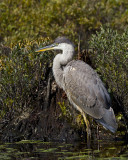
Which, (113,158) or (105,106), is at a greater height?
(105,106)

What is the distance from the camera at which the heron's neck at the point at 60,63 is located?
7.69 meters

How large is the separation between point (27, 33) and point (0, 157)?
6387mm

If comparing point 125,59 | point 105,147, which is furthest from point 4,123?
point 125,59

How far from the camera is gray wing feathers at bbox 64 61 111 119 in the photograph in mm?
7012

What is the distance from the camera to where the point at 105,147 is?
264 inches

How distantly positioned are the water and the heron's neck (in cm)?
143

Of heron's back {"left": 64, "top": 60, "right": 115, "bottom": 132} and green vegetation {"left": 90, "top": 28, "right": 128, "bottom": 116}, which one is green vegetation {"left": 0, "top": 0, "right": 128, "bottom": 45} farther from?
heron's back {"left": 64, "top": 60, "right": 115, "bottom": 132}

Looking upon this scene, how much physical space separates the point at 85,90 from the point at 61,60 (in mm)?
957

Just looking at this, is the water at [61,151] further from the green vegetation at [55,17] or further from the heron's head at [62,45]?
the green vegetation at [55,17]

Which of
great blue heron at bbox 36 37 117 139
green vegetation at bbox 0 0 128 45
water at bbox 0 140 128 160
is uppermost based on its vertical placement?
green vegetation at bbox 0 0 128 45

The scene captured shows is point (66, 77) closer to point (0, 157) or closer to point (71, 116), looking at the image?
point (71, 116)

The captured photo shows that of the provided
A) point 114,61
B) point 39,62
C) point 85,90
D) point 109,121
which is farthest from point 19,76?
point 109,121

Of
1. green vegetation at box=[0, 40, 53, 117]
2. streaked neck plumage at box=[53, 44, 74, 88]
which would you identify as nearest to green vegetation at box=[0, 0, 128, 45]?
green vegetation at box=[0, 40, 53, 117]

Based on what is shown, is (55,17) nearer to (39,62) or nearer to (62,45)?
(39,62)
